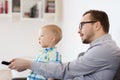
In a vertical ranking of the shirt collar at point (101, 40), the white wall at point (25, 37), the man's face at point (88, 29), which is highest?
the man's face at point (88, 29)

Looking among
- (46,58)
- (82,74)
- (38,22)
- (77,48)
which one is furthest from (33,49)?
(82,74)

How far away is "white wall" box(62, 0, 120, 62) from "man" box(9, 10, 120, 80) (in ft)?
1.13

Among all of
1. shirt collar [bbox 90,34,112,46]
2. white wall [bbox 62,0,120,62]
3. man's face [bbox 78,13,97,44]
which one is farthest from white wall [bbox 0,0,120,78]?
shirt collar [bbox 90,34,112,46]

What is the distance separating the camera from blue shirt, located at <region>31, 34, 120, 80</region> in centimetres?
156

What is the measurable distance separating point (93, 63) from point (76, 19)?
178 cm

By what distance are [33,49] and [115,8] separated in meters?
2.34

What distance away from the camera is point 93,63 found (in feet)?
5.13

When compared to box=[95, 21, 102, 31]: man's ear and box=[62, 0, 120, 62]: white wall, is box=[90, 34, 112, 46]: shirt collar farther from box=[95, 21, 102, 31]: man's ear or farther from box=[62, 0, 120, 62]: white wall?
box=[62, 0, 120, 62]: white wall

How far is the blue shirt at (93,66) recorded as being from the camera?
156 cm

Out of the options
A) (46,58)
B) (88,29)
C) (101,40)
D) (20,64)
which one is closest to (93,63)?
(101,40)

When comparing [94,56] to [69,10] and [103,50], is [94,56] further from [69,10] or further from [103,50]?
[69,10]

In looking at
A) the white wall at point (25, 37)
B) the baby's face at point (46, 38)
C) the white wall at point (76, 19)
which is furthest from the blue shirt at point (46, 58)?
the white wall at point (25, 37)

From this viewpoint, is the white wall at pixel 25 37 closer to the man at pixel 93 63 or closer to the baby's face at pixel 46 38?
the baby's face at pixel 46 38

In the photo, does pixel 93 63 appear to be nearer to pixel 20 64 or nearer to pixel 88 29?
pixel 88 29
